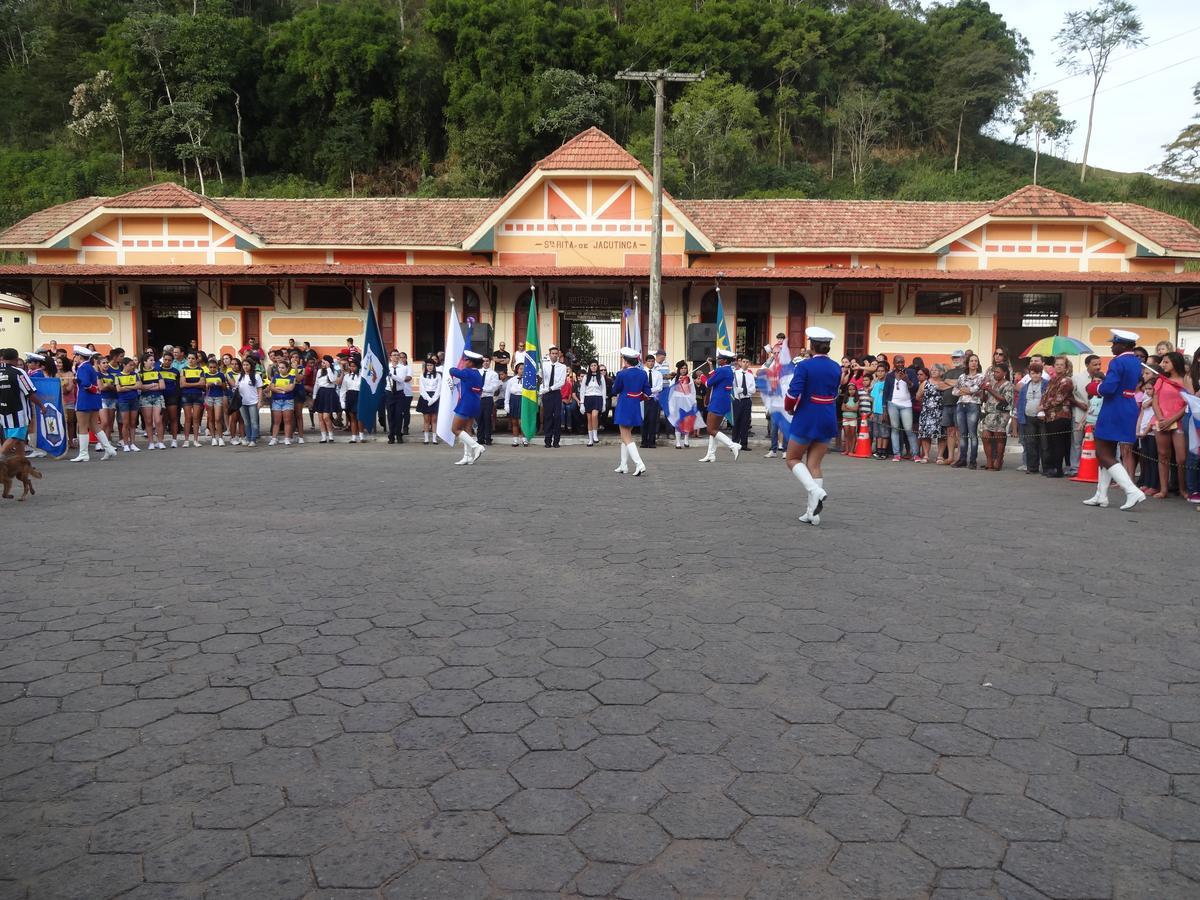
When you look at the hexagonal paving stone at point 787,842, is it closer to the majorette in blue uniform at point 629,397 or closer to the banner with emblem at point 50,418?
the majorette in blue uniform at point 629,397

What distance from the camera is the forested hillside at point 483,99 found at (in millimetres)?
45000

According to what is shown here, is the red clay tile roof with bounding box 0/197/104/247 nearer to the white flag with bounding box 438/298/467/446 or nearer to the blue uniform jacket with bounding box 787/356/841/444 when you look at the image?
the white flag with bounding box 438/298/467/446

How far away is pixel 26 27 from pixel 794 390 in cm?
7422

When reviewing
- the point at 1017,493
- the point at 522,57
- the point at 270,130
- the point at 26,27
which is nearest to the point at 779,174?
the point at 522,57

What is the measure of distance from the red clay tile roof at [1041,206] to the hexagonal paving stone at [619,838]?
80.8ft

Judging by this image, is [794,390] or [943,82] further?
[943,82]

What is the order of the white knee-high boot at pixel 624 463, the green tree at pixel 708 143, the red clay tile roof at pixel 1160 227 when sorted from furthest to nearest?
the green tree at pixel 708 143 < the red clay tile roof at pixel 1160 227 < the white knee-high boot at pixel 624 463

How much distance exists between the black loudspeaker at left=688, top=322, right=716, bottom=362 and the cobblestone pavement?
35.4 ft

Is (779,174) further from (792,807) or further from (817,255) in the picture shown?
→ (792,807)

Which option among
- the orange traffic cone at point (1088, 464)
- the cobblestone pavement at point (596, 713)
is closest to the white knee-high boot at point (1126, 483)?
the cobblestone pavement at point (596, 713)

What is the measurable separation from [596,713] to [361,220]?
24436 mm

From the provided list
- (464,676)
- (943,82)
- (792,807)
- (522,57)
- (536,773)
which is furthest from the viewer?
(943,82)

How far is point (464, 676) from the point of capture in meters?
4.41

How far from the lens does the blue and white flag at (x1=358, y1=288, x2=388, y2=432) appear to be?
685 inches
